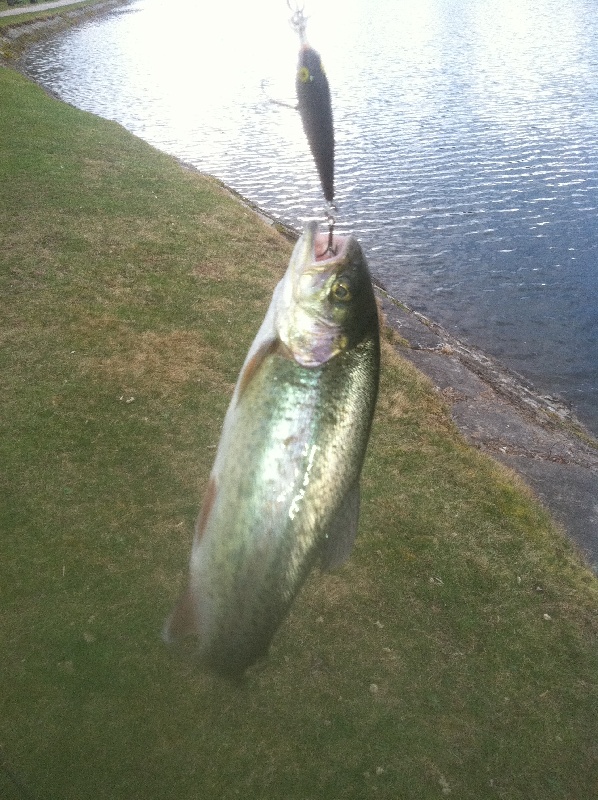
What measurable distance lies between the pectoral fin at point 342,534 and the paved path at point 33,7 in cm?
5092

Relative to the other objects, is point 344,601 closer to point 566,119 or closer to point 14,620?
point 14,620

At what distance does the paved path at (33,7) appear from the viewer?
148 ft

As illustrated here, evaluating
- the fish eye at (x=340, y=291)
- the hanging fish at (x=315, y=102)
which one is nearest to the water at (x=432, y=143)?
the hanging fish at (x=315, y=102)

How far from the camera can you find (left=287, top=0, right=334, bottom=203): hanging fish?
242 cm

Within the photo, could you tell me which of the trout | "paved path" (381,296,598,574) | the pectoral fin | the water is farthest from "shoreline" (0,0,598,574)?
the trout

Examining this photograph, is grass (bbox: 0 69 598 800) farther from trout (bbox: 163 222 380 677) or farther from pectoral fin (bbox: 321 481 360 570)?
pectoral fin (bbox: 321 481 360 570)

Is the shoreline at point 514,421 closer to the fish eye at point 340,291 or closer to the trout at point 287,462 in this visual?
the trout at point 287,462

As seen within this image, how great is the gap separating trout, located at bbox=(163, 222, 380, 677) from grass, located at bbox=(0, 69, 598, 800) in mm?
2126

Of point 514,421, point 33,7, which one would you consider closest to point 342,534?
point 514,421

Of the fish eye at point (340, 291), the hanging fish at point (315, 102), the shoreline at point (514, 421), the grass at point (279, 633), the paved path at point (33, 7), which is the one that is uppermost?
the hanging fish at point (315, 102)

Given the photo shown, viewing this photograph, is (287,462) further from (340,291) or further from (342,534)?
(340,291)

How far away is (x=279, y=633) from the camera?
5078mm

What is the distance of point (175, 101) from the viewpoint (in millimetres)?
28391

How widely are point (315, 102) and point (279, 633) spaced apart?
12.4 ft
